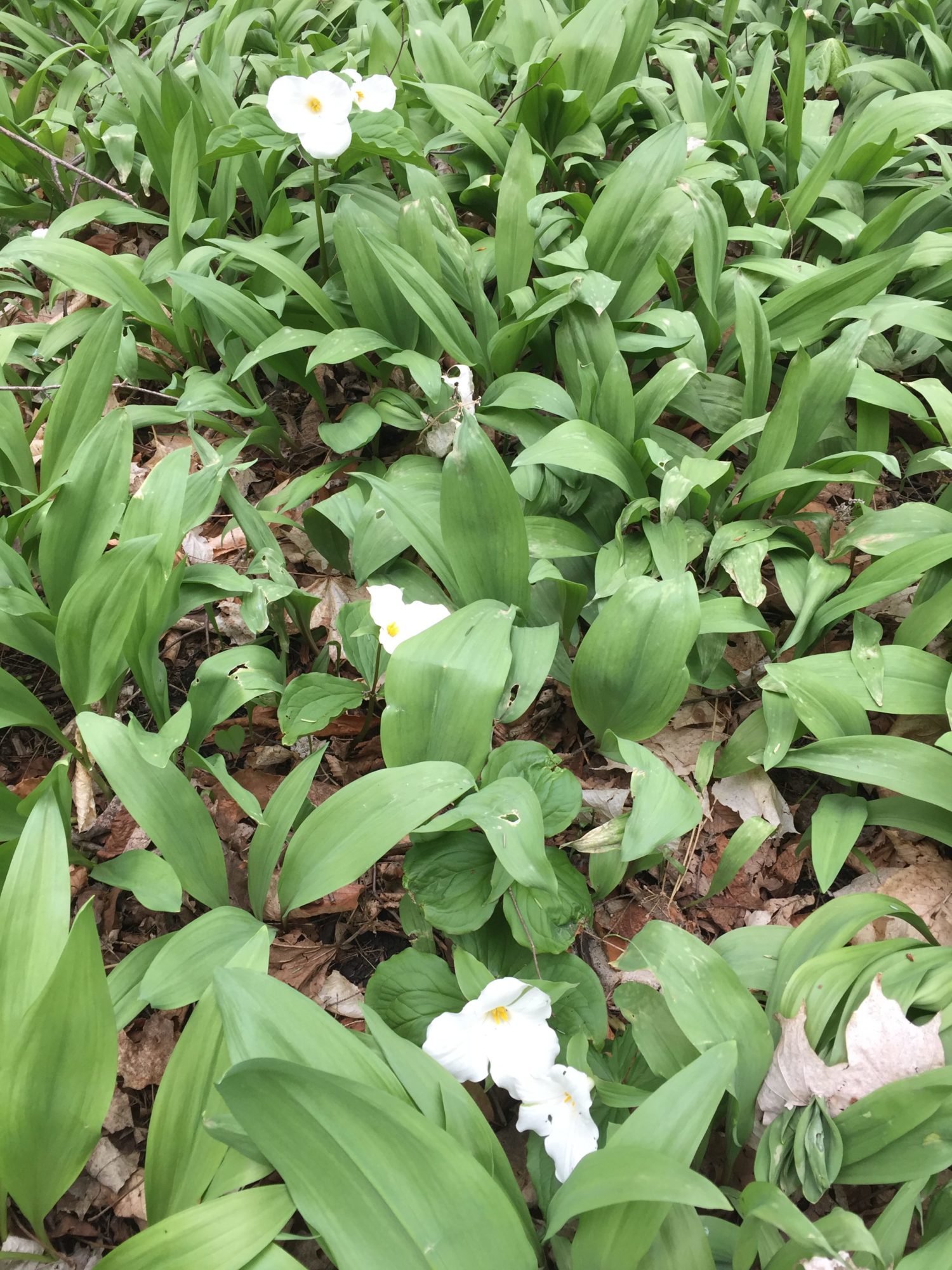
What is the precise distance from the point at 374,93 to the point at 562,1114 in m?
2.25

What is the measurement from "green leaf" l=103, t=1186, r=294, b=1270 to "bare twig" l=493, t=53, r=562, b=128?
103 inches

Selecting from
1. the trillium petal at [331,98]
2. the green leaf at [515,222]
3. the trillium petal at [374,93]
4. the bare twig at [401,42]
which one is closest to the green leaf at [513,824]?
the green leaf at [515,222]

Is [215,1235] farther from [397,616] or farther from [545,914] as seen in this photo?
[397,616]

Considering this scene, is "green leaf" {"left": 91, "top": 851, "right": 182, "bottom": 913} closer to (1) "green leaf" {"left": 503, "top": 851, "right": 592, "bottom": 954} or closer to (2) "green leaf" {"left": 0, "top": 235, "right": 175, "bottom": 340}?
(1) "green leaf" {"left": 503, "top": 851, "right": 592, "bottom": 954}

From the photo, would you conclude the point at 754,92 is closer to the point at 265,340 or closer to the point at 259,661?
the point at 265,340

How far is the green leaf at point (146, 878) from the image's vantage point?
1.29 metres

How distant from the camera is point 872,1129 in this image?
1074 millimetres

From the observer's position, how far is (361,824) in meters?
1.27

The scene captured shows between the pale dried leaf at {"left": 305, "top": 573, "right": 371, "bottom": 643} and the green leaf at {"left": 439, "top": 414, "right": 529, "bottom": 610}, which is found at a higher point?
the green leaf at {"left": 439, "top": 414, "right": 529, "bottom": 610}

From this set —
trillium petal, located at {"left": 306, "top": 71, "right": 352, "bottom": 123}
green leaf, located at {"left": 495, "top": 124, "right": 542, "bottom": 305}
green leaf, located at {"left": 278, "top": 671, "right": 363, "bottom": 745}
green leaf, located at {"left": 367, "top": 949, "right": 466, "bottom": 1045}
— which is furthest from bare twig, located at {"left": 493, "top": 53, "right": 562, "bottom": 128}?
green leaf, located at {"left": 367, "top": 949, "right": 466, "bottom": 1045}

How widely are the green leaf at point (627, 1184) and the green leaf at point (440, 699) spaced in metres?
0.60

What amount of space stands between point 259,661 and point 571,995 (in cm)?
87

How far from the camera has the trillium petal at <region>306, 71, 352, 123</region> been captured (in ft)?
5.91

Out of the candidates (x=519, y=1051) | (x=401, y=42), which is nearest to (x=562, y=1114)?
(x=519, y=1051)
